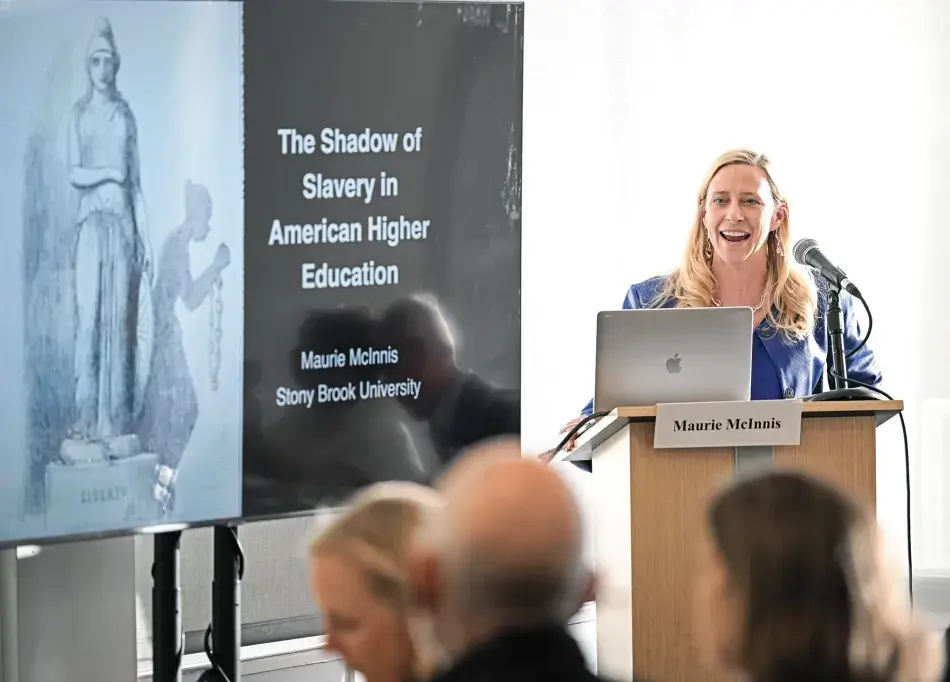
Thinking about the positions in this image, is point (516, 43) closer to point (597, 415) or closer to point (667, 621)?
point (597, 415)

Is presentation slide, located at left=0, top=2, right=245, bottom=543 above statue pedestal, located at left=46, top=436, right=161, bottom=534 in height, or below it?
above

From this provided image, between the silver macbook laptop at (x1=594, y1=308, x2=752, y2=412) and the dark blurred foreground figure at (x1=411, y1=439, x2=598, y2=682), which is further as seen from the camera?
the silver macbook laptop at (x1=594, y1=308, x2=752, y2=412)

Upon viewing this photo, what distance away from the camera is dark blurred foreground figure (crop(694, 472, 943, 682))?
4.88 ft

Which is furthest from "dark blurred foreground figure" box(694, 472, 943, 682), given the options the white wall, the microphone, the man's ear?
the white wall

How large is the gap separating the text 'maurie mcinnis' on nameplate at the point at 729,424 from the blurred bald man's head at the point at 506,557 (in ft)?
4.81

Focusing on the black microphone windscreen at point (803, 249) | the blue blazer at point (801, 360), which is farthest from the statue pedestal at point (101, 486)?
the blue blazer at point (801, 360)

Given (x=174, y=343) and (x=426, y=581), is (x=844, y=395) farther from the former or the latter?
(x=426, y=581)

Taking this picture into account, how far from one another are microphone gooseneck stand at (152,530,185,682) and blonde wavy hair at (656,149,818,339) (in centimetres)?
194

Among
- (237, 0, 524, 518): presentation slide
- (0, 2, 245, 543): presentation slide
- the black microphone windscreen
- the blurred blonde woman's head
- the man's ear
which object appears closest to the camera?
the man's ear

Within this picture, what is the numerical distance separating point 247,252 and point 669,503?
1.15 m

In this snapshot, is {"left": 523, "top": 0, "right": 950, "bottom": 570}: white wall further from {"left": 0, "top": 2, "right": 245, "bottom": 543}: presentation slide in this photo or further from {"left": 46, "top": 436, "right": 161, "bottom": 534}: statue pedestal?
{"left": 46, "top": 436, "right": 161, "bottom": 534}: statue pedestal

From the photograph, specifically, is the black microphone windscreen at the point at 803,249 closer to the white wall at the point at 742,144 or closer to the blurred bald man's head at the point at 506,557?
the white wall at the point at 742,144

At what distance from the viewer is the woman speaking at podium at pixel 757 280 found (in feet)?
13.4

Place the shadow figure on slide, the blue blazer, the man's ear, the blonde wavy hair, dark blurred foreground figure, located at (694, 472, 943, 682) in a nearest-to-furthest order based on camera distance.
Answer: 1. dark blurred foreground figure, located at (694, 472, 943, 682)
2. the man's ear
3. the shadow figure on slide
4. the blue blazer
5. the blonde wavy hair
